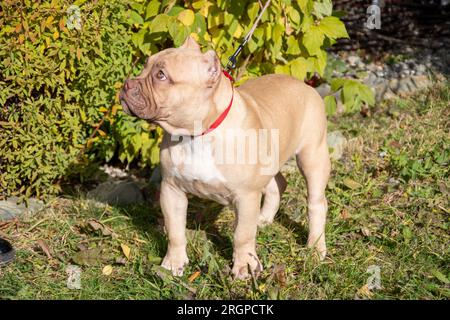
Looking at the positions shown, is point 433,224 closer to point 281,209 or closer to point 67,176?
point 281,209

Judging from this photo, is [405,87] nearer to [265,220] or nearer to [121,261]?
[265,220]

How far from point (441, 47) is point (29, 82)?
542cm

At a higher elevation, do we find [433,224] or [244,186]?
[244,186]

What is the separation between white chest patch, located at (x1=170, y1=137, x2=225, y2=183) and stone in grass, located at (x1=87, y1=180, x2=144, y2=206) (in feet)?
4.67

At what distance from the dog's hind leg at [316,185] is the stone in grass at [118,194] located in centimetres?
144

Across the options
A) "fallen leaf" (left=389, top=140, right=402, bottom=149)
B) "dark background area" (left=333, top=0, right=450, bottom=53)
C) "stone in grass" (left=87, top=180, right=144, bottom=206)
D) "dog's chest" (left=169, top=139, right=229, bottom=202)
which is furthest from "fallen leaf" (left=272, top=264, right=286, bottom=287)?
"dark background area" (left=333, top=0, right=450, bottom=53)

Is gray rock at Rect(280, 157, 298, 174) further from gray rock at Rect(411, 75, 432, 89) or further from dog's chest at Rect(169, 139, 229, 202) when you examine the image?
gray rock at Rect(411, 75, 432, 89)

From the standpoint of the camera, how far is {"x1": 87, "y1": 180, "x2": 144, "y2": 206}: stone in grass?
4805mm

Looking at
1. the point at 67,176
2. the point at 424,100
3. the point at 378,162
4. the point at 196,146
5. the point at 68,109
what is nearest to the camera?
the point at 196,146

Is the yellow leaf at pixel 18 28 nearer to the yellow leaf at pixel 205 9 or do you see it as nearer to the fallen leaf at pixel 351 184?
the yellow leaf at pixel 205 9

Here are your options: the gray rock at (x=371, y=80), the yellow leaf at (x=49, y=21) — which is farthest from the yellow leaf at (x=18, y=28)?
the gray rock at (x=371, y=80)
